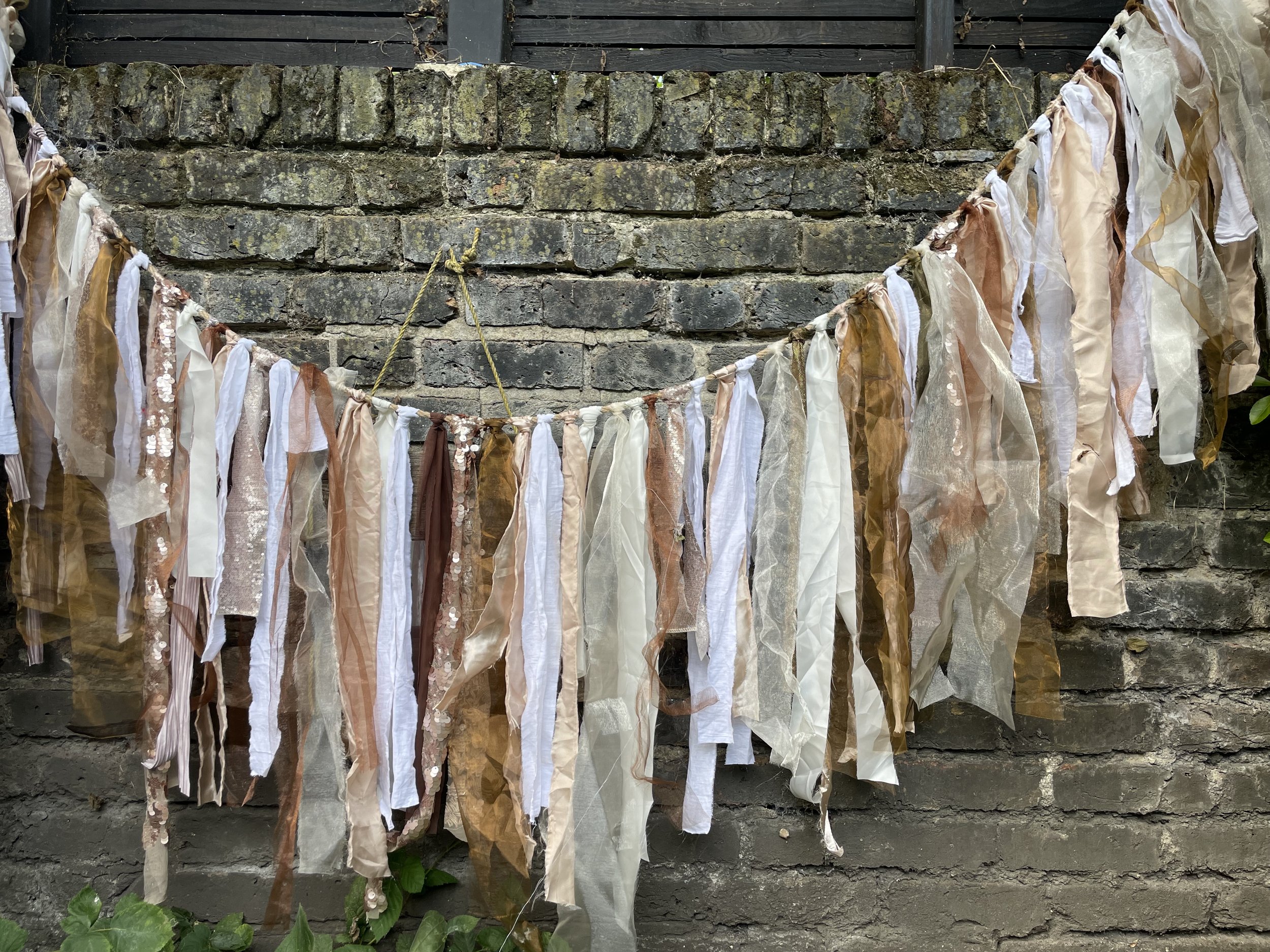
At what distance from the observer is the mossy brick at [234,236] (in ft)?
5.79

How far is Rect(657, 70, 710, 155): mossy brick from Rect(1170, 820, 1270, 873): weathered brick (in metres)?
1.62

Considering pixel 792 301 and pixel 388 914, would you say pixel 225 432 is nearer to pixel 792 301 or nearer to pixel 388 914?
pixel 388 914

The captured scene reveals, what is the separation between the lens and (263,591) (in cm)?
158

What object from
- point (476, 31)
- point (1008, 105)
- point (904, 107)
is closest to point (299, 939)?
point (476, 31)

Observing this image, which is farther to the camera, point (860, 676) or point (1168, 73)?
point (860, 676)

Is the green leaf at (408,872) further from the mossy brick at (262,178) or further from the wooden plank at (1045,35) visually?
the wooden plank at (1045,35)

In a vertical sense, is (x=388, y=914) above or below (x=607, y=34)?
below

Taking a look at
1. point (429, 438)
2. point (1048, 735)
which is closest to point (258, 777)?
point (429, 438)

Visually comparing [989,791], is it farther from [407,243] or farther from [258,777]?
[407,243]

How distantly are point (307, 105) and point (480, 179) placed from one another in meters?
0.35

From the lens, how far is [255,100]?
1751mm

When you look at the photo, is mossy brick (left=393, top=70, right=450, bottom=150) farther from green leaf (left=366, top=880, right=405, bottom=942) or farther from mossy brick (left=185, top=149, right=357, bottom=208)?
green leaf (left=366, top=880, right=405, bottom=942)

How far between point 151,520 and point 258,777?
503mm

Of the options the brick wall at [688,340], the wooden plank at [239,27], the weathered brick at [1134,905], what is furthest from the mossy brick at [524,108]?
the weathered brick at [1134,905]
